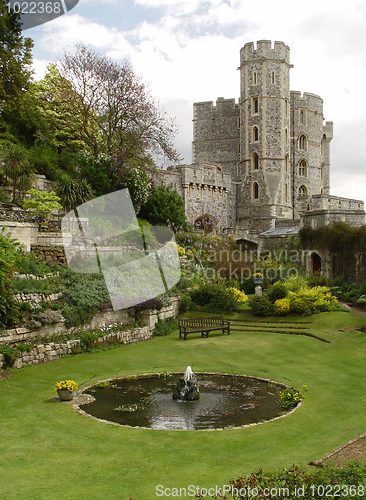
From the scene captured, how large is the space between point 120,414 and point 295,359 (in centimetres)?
652

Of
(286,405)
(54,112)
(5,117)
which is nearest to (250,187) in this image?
(54,112)

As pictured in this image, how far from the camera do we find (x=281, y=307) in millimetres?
19266

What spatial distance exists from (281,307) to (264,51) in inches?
1218

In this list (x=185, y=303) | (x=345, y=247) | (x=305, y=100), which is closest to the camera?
(x=185, y=303)

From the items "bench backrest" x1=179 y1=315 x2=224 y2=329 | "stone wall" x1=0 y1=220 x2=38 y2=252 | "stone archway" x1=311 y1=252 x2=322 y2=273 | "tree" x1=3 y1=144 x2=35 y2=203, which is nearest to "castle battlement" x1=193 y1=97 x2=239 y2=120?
"stone archway" x1=311 y1=252 x2=322 y2=273

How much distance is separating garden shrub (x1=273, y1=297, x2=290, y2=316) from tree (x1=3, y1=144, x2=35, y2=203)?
12607 mm

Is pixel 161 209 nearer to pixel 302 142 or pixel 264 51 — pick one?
pixel 264 51

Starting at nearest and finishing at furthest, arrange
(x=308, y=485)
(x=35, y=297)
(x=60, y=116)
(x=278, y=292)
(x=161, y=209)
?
(x=308, y=485) < (x=35, y=297) < (x=278, y=292) < (x=60, y=116) < (x=161, y=209)

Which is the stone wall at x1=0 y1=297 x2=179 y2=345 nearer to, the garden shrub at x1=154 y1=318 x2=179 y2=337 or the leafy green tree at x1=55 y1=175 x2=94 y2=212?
the garden shrub at x1=154 y1=318 x2=179 y2=337

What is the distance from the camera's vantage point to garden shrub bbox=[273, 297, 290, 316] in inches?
757

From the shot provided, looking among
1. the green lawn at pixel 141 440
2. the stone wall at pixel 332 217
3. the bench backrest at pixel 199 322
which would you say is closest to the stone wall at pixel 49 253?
the bench backrest at pixel 199 322

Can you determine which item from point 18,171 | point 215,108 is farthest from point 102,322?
point 215,108

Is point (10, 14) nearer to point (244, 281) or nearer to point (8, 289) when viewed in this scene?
point (8, 289)

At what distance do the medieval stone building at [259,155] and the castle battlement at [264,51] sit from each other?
9cm
